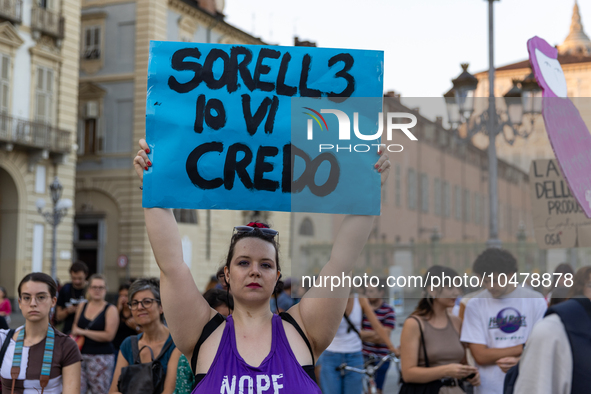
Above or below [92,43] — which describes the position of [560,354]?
below

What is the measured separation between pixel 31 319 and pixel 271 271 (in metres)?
2.07

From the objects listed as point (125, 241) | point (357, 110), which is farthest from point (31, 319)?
point (125, 241)

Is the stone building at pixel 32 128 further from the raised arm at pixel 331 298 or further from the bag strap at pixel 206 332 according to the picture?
the raised arm at pixel 331 298

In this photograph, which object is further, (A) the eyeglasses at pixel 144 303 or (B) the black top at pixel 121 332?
(B) the black top at pixel 121 332

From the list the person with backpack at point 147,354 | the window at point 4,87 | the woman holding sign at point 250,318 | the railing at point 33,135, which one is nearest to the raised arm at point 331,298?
the woman holding sign at point 250,318

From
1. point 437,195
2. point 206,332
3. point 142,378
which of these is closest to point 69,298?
point 142,378

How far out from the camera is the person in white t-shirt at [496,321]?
468 cm

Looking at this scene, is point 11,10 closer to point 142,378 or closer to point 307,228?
point 307,228

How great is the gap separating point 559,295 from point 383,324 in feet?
14.4

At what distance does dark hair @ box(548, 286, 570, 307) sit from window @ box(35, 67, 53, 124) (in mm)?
23245

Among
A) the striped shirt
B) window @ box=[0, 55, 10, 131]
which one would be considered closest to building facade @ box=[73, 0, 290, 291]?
window @ box=[0, 55, 10, 131]

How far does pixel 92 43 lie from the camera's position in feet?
102

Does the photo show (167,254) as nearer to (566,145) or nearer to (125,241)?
(566,145)

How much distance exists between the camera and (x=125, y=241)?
1143 inches
